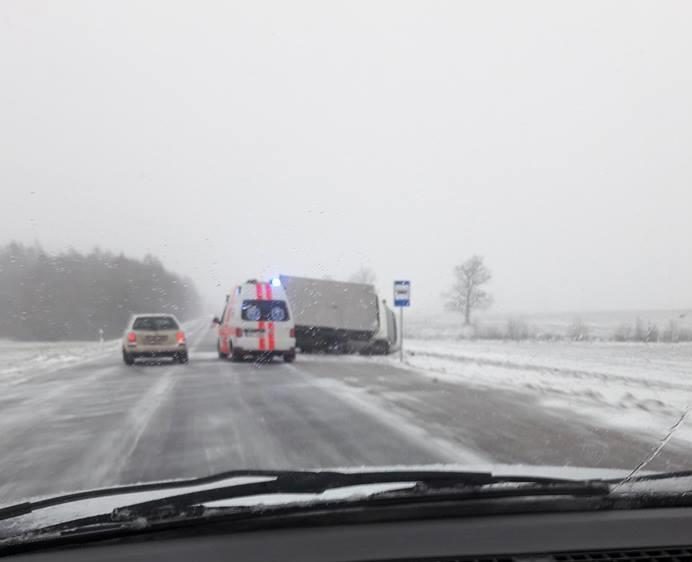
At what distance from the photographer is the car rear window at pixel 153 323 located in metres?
17.5

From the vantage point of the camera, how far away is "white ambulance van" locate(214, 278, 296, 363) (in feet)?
67.9

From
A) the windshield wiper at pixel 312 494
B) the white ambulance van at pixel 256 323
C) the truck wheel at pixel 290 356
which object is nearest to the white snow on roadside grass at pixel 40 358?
the white ambulance van at pixel 256 323

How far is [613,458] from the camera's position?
6.95 metres

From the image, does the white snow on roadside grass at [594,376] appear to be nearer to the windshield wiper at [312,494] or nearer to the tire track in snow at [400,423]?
the tire track in snow at [400,423]

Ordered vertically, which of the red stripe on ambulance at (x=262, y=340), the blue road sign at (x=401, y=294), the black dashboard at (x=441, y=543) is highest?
the blue road sign at (x=401, y=294)

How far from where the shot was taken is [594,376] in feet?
57.2

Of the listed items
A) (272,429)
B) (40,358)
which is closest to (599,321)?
(272,429)

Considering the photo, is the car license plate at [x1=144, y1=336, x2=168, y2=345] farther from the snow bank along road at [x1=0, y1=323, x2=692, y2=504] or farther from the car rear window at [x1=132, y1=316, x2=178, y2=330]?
the snow bank along road at [x1=0, y1=323, x2=692, y2=504]

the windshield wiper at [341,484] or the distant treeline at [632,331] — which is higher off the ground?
the distant treeline at [632,331]

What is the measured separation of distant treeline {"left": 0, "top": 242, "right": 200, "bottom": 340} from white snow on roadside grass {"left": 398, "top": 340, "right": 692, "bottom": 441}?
21.6 ft

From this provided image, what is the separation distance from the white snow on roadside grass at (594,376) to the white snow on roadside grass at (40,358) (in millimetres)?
9414

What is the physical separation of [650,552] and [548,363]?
19569 mm

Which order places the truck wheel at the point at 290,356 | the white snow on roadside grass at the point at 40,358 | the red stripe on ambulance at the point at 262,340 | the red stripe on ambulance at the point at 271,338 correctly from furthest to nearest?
the truck wheel at the point at 290,356 → the red stripe on ambulance at the point at 271,338 → the red stripe on ambulance at the point at 262,340 → the white snow on roadside grass at the point at 40,358

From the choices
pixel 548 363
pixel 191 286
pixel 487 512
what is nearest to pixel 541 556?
pixel 487 512
